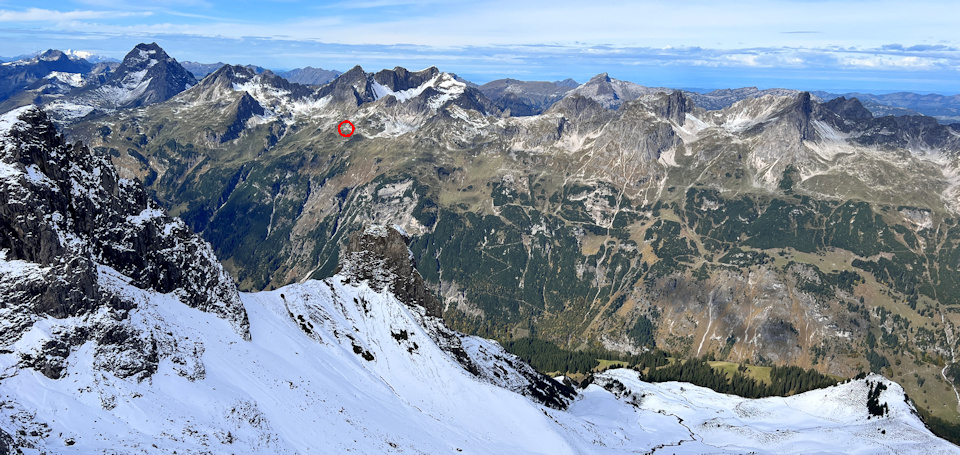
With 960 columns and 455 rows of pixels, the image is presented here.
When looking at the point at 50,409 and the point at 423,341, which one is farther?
the point at 423,341

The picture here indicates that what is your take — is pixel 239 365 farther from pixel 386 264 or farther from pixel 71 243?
pixel 386 264

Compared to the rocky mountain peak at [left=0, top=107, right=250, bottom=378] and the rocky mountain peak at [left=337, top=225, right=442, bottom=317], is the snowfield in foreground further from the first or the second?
the rocky mountain peak at [left=337, top=225, right=442, bottom=317]

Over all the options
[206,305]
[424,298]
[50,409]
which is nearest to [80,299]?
[50,409]

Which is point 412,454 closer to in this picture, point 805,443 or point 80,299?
point 80,299

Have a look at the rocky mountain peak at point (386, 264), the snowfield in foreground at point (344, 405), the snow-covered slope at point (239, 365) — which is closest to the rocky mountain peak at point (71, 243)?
the snow-covered slope at point (239, 365)

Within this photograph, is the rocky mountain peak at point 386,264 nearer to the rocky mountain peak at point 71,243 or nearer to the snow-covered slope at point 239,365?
the snow-covered slope at point 239,365

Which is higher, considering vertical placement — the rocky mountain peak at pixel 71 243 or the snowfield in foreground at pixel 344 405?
the rocky mountain peak at pixel 71 243

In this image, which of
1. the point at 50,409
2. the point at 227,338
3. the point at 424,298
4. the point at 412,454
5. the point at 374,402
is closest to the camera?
the point at 50,409
